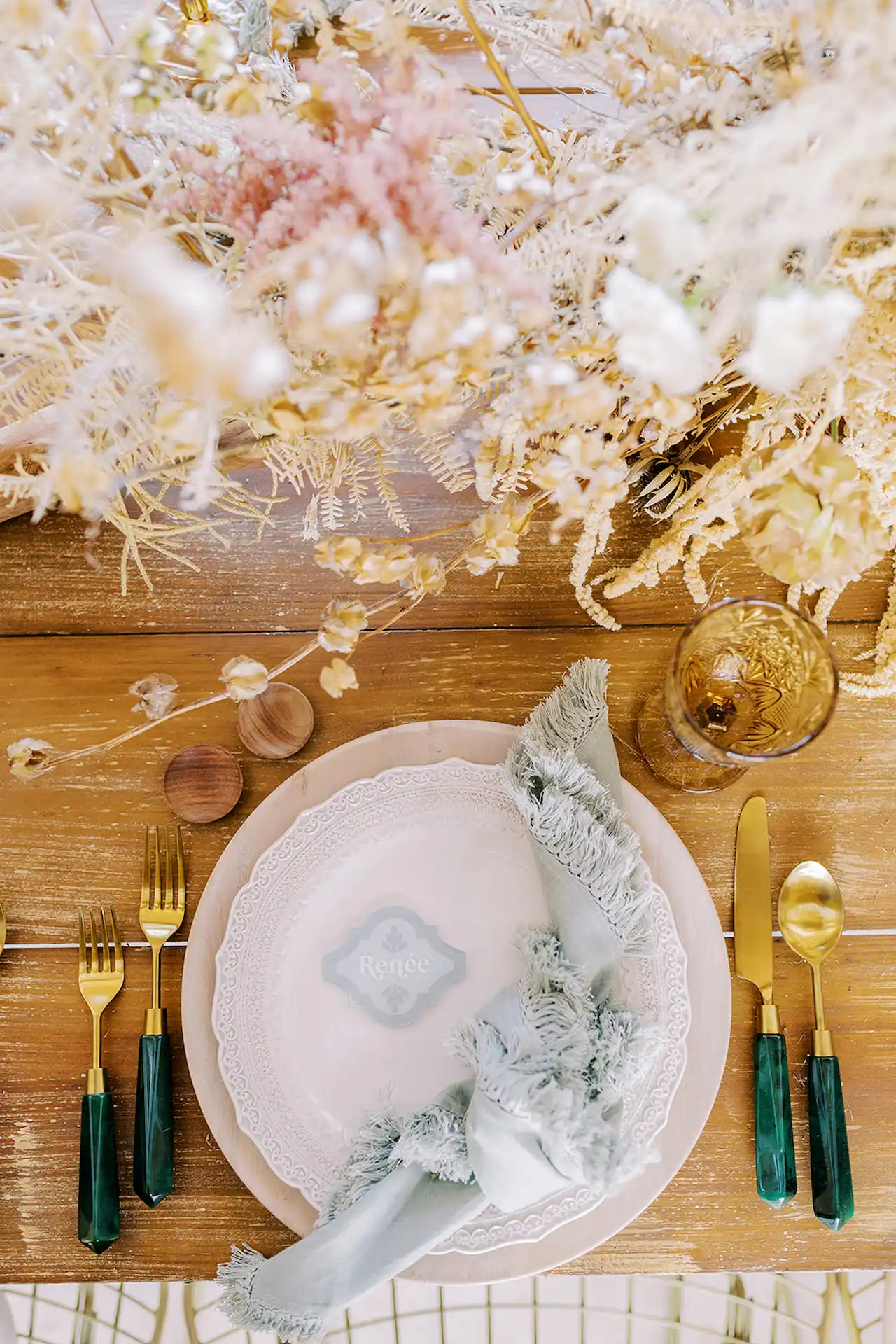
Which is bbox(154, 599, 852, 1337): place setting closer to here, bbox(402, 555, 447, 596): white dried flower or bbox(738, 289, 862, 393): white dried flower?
bbox(402, 555, 447, 596): white dried flower

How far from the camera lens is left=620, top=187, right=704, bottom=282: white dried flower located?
0.26 metres

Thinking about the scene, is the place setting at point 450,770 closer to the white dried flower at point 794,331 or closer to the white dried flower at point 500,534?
the white dried flower at point 500,534

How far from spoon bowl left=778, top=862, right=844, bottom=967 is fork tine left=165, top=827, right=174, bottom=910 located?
488 mm

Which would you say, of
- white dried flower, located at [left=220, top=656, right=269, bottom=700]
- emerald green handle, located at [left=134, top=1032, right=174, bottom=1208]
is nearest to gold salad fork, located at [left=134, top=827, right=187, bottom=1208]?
emerald green handle, located at [left=134, top=1032, right=174, bottom=1208]

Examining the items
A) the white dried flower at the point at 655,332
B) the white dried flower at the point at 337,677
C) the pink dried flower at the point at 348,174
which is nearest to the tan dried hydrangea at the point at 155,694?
the white dried flower at the point at 337,677

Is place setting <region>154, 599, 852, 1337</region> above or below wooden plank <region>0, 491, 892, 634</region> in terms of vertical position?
below

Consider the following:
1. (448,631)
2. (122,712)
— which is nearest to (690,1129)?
(448,631)

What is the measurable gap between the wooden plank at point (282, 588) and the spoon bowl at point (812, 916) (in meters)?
0.22

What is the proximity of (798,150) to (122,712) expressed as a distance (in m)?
0.63

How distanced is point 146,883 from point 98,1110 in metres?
0.17

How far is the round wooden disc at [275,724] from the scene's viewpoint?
73 centimetres

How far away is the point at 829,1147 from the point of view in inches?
27.1

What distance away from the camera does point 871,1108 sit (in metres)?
0.72

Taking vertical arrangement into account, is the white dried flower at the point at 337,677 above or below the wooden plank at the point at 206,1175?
above
